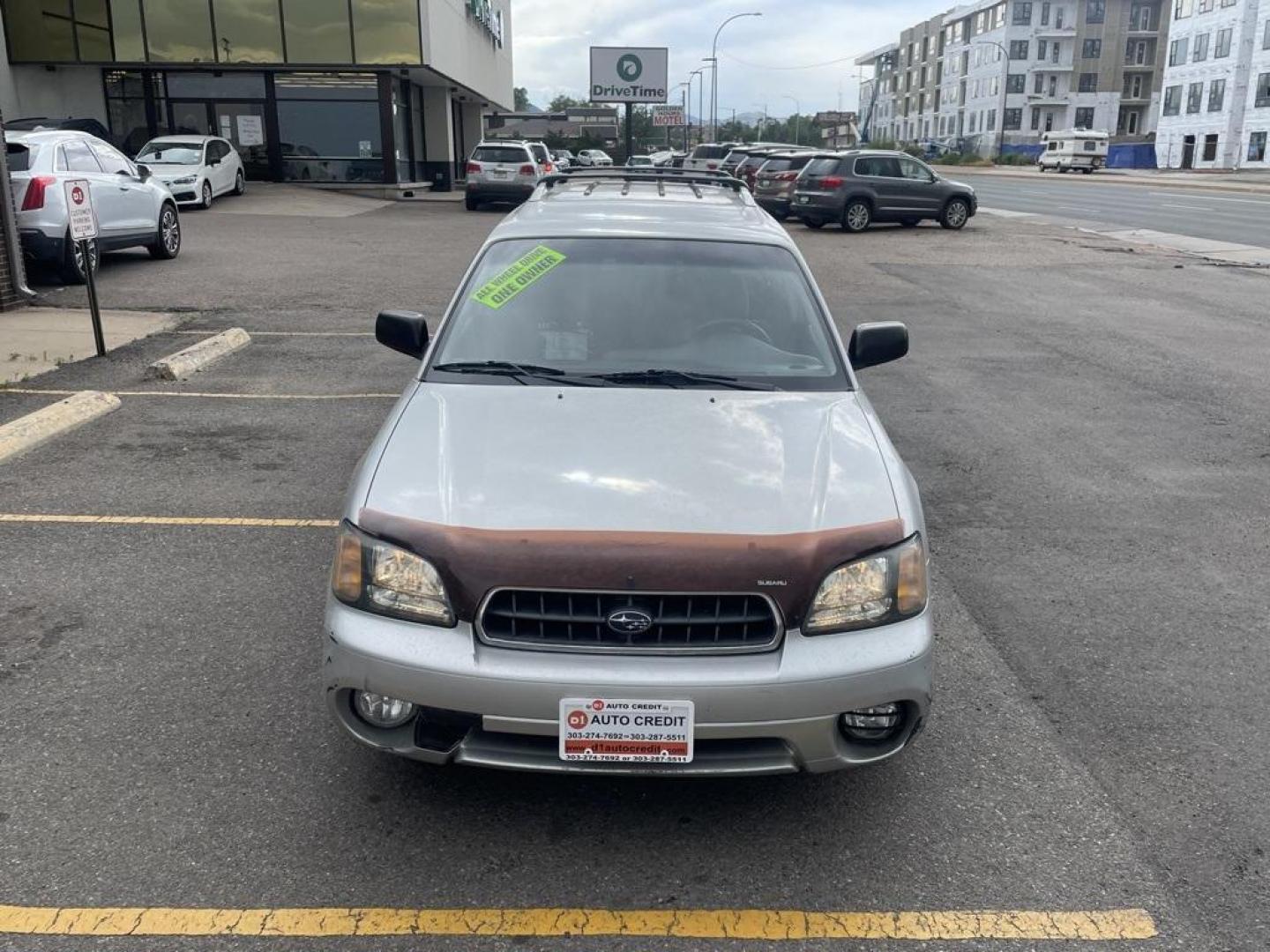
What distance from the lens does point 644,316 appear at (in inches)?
174

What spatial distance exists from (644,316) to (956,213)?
22.4 metres

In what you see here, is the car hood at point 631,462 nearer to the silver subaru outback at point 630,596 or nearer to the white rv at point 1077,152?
the silver subaru outback at point 630,596

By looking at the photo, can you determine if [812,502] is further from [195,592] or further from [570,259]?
[195,592]

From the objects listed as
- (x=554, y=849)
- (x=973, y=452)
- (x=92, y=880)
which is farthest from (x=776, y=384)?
(x=973, y=452)

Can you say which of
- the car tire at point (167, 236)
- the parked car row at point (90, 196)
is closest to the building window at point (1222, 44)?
the car tire at point (167, 236)

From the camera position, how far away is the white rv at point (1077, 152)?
66.4 meters

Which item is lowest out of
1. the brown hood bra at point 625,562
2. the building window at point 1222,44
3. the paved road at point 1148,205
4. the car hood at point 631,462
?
the paved road at point 1148,205

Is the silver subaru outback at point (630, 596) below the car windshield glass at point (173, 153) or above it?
below

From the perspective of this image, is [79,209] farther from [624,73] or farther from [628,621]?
[624,73]

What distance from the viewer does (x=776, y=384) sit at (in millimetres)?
4094

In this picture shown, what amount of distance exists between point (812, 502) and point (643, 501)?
49cm

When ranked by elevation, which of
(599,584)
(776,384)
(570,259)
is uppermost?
(570,259)

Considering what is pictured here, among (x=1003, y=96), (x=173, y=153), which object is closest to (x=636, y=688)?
(x=173, y=153)

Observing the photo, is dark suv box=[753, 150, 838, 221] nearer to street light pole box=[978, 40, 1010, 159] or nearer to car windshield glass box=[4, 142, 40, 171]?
car windshield glass box=[4, 142, 40, 171]
